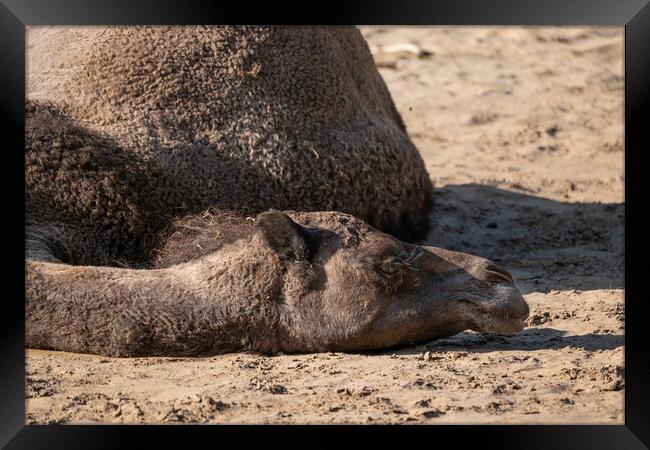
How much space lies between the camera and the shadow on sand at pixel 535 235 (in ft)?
22.0

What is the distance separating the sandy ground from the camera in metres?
4.34

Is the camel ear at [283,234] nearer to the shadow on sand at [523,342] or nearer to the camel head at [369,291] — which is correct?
the camel head at [369,291]

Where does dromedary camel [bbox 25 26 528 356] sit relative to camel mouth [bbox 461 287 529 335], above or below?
above

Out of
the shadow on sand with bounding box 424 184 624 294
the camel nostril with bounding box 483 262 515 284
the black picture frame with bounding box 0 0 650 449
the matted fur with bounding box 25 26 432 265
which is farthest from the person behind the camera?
the shadow on sand with bounding box 424 184 624 294

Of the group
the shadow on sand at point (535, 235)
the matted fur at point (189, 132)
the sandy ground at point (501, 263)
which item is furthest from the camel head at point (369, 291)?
the shadow on sand at point (535, 235)

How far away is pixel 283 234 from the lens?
191 inches

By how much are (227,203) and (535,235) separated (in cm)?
256

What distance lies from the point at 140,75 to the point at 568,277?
274 cm

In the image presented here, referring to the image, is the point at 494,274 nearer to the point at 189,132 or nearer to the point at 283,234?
the point at 283,234

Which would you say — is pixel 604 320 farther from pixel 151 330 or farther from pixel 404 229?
pixel 151 330

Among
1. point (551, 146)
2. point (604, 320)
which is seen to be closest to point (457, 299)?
point (604, 320)

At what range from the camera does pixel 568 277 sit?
21.8ft

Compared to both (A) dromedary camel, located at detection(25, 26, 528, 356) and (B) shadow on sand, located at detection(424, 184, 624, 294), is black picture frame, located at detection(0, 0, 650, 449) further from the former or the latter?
(B) shadow on sand, located at detection(424, 184, 624, 294)

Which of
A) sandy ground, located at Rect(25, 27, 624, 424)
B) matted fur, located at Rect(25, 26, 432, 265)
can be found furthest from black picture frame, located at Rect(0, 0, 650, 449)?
matted fur, located at Rect(25, 26, 432, 265)
